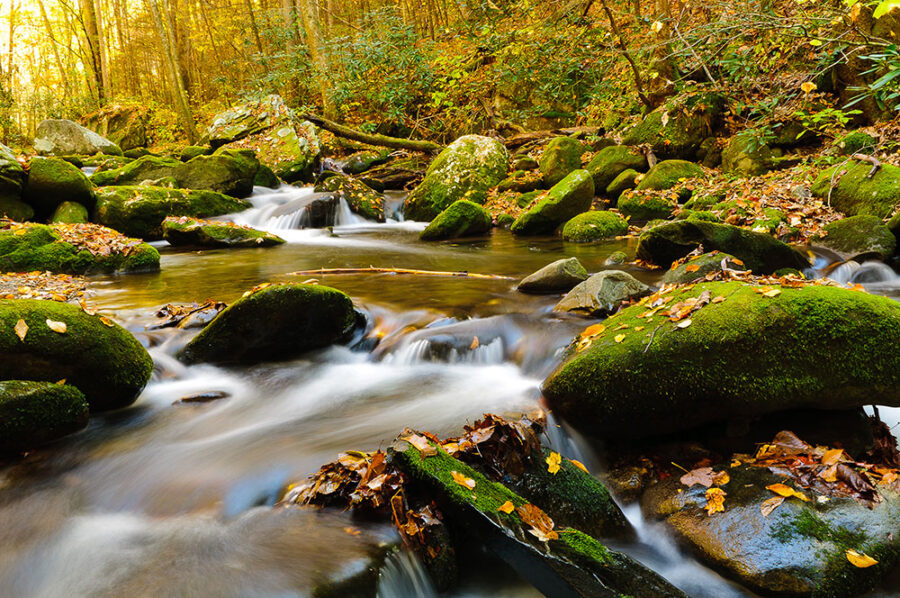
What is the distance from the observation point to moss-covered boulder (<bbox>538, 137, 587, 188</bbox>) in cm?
1361

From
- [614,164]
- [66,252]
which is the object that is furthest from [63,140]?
[614,164]

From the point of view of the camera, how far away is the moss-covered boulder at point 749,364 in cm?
321

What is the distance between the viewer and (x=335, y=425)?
12.8ft

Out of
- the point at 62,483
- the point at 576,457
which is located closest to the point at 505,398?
the point at 576,457

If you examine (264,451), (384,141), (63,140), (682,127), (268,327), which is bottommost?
(264,451)

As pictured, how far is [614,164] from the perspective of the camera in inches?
519

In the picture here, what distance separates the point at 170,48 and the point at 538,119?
13808 millimetres

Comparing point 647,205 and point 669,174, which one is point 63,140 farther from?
point 669,174

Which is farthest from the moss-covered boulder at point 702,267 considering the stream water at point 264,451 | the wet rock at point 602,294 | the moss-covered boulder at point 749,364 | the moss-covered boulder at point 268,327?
the moss-covered boulder at point 268,327

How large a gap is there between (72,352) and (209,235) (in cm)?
727

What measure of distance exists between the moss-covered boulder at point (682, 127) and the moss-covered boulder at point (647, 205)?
2.38m

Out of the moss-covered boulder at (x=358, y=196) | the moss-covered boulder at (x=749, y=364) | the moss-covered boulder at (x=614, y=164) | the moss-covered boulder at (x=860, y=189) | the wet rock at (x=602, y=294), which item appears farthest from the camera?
the moss-covered boulder at (x=358, y=196)

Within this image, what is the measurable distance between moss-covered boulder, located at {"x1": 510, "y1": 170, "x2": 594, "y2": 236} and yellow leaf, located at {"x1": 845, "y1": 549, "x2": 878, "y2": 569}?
9027mm

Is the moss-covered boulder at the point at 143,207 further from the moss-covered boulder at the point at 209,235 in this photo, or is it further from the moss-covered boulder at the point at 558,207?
the moss-covered boulder at the point at 558,207
